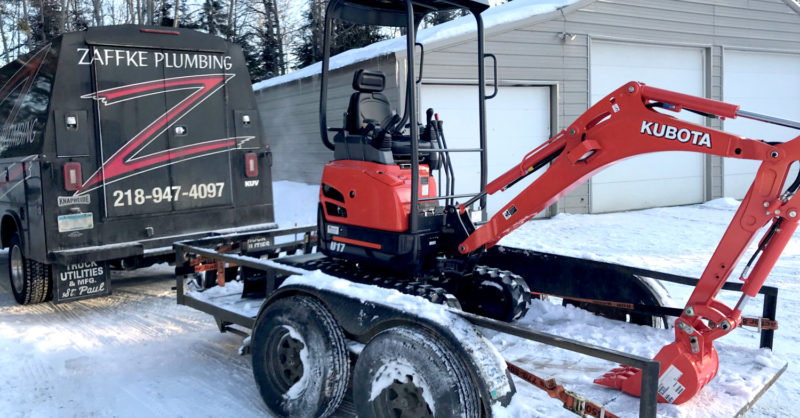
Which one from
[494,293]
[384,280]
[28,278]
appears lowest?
[28,278]

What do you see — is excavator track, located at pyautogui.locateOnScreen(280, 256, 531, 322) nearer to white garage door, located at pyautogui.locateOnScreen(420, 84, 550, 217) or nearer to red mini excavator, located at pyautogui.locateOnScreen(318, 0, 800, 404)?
red mini excavator, located at pyautogui.locateOnScreen(318, 0, 800, 404)

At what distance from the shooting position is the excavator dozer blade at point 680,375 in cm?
339

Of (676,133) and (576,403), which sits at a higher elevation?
(676,133)

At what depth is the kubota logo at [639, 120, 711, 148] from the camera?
11.3ft

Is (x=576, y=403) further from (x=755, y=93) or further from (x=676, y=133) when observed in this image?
(x=755, y=93)

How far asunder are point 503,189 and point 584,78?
397 inches

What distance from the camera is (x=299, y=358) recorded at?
403 centimetres

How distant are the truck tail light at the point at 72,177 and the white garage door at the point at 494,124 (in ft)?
21.1

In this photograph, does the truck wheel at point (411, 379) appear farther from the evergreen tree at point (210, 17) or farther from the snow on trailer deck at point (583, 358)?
the evergreen tree at point (210, 17)

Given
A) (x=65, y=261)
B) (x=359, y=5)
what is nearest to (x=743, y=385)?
(x=359, y=5)

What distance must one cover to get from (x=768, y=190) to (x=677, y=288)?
4.20 m

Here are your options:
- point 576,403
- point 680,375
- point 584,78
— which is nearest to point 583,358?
point 680,375

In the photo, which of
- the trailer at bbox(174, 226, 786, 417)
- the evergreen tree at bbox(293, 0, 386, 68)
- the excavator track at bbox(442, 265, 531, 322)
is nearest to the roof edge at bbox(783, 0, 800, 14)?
the evergreen tree at bbox(293, 0, 386, 68)

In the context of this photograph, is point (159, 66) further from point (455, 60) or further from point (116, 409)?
point (455, 60)
